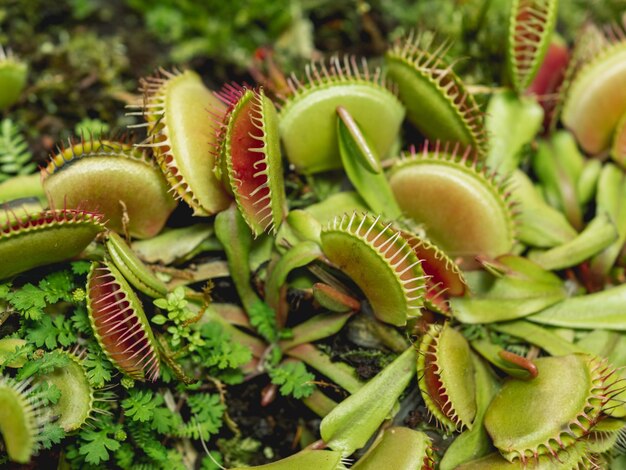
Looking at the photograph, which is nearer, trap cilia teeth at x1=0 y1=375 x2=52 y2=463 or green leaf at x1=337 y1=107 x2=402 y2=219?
trap cilia teeth at x1=0 y1=375 x2=52 y2=463

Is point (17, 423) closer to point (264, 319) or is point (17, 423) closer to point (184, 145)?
point (264, 319)

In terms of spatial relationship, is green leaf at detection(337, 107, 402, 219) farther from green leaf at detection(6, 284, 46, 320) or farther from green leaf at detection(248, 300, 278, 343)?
green leaf at detection(6, 284, 46, 320)

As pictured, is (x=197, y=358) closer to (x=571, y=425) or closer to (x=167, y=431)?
(x=167, y=431)

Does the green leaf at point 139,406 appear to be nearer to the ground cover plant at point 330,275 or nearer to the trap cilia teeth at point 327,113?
the ground cover plant at point 330,275

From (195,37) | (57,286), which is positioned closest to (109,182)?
(57,286)

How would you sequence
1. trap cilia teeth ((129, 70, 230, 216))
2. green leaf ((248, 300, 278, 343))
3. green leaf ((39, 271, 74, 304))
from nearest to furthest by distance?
green leaf ((39, 271, 74, 304)) → trap cilia teeth ((129, 70, 230, 216)) → green leaf ((248, 300, 278, 343))

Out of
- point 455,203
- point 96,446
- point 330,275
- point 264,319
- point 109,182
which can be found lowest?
point 96,446

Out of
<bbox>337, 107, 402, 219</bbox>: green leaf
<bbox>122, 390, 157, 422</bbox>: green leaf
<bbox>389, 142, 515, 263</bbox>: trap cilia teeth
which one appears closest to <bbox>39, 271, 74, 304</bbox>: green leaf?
<bbox>122, 390, 157, 422</bbox>: green leaf

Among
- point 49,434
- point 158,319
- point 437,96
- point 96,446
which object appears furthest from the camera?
point 437,96
